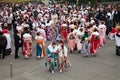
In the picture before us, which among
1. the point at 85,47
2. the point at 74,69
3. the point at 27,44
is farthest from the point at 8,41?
the point at 74,69

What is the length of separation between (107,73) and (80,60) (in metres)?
2.67


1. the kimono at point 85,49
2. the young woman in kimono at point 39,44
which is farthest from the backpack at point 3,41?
the kimono at point 85,49

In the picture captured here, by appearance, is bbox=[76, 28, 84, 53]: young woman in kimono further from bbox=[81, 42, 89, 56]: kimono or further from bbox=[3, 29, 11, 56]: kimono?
bbox=[3, 29, 11, 56]: kimono

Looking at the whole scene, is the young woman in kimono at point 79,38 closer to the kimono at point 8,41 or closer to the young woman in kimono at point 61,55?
the young woman in kimono at point 61,55

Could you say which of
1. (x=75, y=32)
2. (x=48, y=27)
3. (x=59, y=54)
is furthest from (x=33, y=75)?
(x=48, y=27)

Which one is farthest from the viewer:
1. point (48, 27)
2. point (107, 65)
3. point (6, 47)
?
point (48, 27)

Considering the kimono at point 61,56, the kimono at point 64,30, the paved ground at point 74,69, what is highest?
the kimono at point 64,30

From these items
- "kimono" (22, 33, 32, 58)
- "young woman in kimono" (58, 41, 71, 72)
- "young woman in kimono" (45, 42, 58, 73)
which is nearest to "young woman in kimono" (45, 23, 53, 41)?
"kimono" (22, 33, 32, 58)

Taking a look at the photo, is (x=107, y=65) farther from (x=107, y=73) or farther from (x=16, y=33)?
(x=16, y=33)

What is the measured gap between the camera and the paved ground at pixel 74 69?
45.2 feet

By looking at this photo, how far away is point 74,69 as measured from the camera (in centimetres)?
1497

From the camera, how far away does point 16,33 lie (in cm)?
1719

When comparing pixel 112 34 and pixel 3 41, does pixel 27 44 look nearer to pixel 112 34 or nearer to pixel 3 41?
pixel 3 41

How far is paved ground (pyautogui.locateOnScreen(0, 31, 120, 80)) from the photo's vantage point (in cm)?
1379
